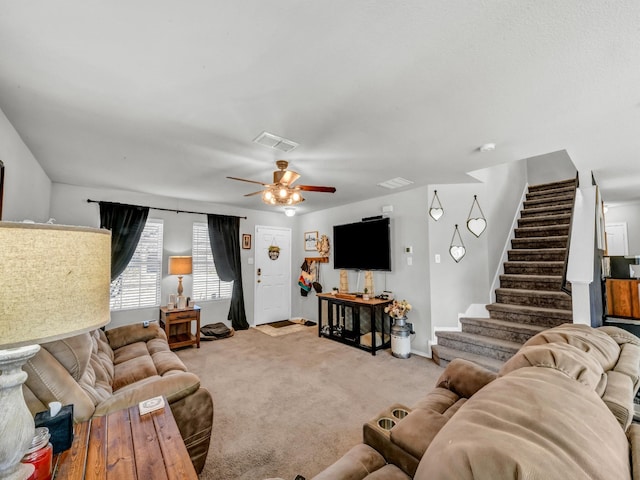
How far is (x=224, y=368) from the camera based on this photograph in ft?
12.0

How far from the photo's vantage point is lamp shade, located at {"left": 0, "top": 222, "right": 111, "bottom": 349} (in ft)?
2.15

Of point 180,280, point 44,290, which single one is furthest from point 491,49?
point 180,280

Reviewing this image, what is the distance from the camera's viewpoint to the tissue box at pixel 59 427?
112cm

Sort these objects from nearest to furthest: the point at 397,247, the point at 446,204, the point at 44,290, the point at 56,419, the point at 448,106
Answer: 1. the point at 44,290
2. the point at 56,419
3. the point at 448,106
4. the point at 446,204
5. the point at 397,247

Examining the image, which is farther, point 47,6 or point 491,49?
point 491,49

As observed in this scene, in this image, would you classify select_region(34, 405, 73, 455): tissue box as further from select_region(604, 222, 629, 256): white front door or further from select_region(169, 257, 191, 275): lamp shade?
select_region(604, 222, 629, 256): white front door

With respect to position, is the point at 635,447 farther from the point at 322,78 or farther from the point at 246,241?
the point at 246,241

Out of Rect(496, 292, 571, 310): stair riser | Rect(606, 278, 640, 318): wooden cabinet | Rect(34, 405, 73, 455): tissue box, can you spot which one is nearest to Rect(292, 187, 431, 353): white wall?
Rect(496, 292, 571, 310): stair riser

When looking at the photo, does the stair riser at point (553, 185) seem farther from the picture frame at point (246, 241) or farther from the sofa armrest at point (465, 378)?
the picture frame at point (246, 241)

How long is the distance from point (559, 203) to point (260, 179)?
208 inches

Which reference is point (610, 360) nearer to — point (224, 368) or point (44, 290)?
point (44, 290)

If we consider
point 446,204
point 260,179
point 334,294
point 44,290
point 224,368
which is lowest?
point 224,368

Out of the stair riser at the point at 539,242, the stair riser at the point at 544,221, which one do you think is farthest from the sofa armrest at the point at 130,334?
the stair riser at the point at 544,221

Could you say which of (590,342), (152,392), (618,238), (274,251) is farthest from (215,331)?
(618,238)
